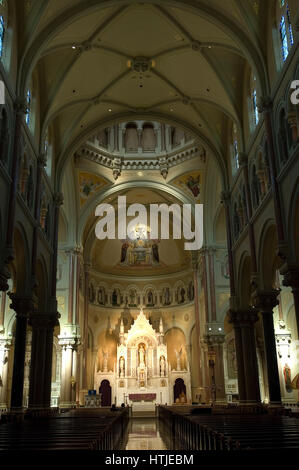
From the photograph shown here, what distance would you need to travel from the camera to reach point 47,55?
63.8 ft

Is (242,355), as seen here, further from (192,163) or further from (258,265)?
(192,163)

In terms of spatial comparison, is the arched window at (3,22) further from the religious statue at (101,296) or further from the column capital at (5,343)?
the religious statue at (101,296)

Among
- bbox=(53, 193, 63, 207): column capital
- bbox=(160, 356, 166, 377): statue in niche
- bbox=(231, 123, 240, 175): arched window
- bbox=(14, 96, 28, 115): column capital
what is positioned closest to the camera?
bbox=(14, 96, 28, 115): column capital

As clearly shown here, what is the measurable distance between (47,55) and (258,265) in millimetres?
12296

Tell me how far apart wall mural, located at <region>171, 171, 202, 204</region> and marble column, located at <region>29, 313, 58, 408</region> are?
50.2 ft

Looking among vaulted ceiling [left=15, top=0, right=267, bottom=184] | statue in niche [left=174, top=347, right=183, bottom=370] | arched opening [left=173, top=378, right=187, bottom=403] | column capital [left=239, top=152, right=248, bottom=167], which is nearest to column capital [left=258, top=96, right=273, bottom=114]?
vaulted ceiling [left=15, top=0, right=267, bottom=184]

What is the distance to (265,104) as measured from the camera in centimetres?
1602

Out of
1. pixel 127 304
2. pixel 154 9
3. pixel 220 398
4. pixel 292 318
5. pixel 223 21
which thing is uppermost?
pixel 154 9

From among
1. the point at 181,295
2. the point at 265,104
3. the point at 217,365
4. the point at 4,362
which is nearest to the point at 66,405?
the point at 4,362

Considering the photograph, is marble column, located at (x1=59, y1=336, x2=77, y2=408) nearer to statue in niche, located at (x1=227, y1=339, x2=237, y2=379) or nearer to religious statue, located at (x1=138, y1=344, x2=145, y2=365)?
statue in niche, located at (x1=227, y1=339, x2=237, y2=379)

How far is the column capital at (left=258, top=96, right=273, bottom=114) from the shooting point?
1595cm

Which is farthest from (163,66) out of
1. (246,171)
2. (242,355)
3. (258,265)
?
(242,355)

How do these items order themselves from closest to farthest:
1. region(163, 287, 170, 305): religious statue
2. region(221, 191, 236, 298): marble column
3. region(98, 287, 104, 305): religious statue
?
region(221, 191, 236, 298): marble column → region(98, 287, 104, 305): religious statue → region(163, 287, 170, 305): religious statue

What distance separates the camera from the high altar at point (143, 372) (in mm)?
39031
